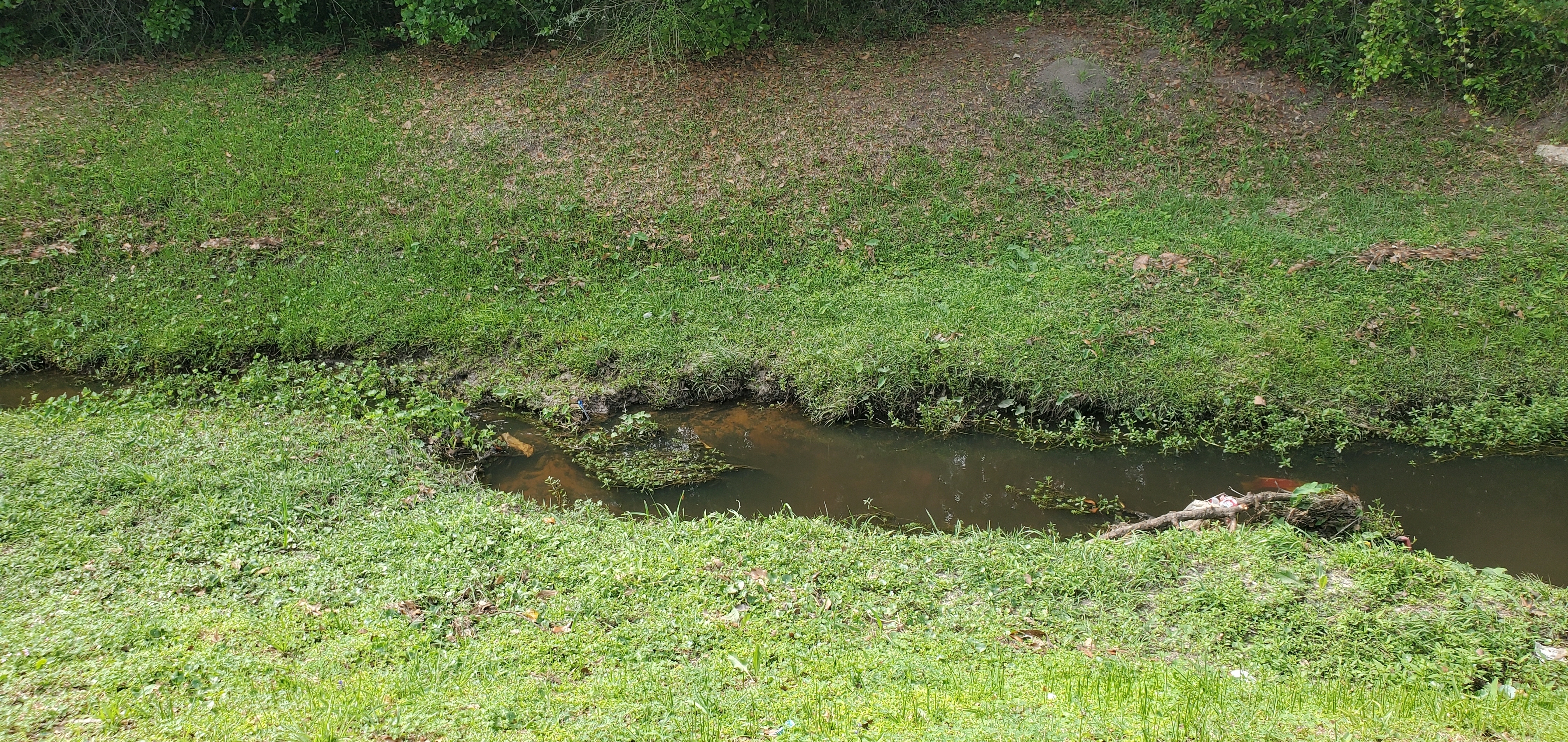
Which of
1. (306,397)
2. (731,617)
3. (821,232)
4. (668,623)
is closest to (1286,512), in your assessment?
(731,617)

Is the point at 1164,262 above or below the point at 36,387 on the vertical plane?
above

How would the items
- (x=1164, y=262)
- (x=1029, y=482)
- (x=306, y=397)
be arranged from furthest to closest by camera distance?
1. (x=1164, y=262)
2. (x=306, y=397)
3. (x=1029, y=482)

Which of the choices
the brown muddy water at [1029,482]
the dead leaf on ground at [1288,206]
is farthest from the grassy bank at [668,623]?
the dead leaf on ground at [1288,206]

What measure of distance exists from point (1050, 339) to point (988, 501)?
1.82 meters

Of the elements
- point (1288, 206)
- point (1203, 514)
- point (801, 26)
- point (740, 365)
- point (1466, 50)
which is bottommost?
point (740, 365)

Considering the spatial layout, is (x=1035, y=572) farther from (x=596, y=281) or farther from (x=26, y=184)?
(x=26, y=184)

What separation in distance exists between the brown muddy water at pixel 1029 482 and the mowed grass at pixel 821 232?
34 centimetres

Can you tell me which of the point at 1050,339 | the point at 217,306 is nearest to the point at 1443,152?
the point at 1050,339

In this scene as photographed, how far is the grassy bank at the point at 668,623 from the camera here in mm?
3287

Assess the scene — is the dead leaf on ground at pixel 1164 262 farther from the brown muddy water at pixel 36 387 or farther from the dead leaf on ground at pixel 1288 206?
the brown muddy water at pixel 36 387

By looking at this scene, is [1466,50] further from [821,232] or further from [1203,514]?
[1203,514]

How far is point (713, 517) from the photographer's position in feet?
17.5

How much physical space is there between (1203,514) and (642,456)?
3.58 metres

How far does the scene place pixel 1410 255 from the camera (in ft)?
25.6
